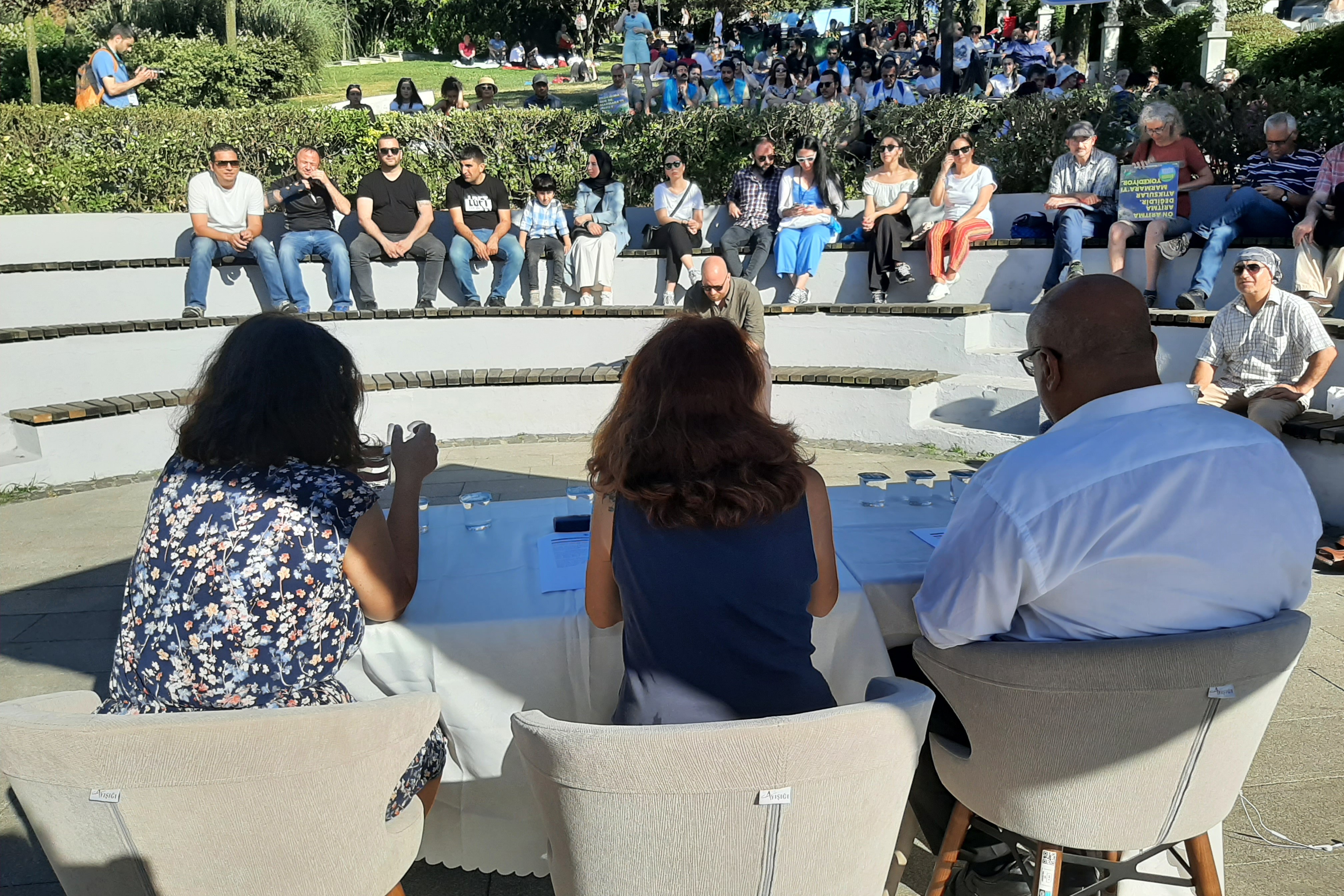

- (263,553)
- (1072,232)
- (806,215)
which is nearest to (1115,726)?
(263,553)

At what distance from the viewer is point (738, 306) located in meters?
5.79

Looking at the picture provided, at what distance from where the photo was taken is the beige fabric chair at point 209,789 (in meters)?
1.54

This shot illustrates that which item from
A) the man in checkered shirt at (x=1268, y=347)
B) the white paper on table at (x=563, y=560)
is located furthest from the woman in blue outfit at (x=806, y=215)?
the white paper on table at (x=563, y=560)

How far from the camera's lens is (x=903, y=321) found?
7.20 meters

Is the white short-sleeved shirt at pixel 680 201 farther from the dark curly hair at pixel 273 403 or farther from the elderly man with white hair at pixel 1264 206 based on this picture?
the dark curly hair at pixel 273 403

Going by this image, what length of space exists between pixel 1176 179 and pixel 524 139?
563cm

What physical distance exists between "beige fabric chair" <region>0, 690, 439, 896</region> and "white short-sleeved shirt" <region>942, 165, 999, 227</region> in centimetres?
708

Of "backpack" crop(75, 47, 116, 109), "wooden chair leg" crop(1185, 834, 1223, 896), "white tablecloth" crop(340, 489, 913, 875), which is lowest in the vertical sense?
"wooden chair leg" crop(1185, 834, 1223, 896)

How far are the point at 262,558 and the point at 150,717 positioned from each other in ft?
1.68

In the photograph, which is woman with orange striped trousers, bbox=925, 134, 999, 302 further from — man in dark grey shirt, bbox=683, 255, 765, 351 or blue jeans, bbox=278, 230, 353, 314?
blue jeans, bbox=278, 230, 353, 314

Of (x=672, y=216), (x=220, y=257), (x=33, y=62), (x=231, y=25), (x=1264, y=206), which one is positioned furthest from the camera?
(x=231, y=25)

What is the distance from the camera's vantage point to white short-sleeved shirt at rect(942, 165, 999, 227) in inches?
313

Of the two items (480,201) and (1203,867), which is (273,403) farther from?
(480,201)

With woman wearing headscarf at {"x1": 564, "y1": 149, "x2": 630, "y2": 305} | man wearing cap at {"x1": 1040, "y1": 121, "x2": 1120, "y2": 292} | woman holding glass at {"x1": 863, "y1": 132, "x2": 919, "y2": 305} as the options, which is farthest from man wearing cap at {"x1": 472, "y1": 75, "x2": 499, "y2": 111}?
man wearing cap at {"x1": 1040, "y1": 121, "x2": 1120, "y2": 292}
